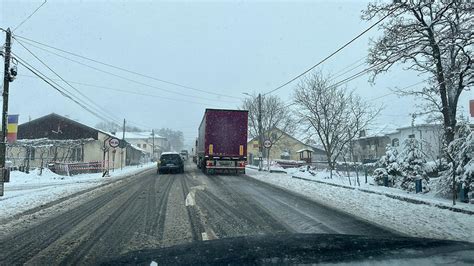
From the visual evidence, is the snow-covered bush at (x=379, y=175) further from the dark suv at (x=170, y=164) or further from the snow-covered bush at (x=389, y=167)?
the dark suv at (x=170, y=164)

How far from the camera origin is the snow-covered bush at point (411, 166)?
1554cm

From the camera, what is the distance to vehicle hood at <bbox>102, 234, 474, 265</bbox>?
3.44 m

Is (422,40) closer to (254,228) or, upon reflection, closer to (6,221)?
(254,228)

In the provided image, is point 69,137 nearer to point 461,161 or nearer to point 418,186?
point 418,186

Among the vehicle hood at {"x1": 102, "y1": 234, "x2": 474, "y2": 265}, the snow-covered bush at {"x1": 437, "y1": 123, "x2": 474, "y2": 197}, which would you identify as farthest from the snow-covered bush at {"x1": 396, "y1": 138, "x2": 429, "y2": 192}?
the vehicle hood at {"x1": 102, "y1": 234, "x2": 474, "y2": 265}

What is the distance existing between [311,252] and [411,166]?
13.7m

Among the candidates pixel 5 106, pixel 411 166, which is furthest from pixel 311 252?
pixel 5 106

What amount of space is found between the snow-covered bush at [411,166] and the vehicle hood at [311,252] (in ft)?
40.2

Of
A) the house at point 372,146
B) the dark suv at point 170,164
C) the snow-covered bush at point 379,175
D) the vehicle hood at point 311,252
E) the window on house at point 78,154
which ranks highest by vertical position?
the house at point 372,146

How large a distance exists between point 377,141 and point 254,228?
5861 cm

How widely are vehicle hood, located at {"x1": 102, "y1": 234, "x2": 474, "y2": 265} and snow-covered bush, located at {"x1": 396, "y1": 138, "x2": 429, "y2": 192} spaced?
483 inches

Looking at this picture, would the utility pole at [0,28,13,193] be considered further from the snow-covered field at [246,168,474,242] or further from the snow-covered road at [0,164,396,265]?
the snow-covered field at [246,168,474,242]

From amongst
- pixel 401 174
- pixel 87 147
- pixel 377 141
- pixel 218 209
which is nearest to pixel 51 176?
pixel 87 147

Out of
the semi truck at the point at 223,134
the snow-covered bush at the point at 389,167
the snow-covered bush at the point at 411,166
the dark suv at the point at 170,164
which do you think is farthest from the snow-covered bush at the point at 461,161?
the dark suv at the point at 170,164
